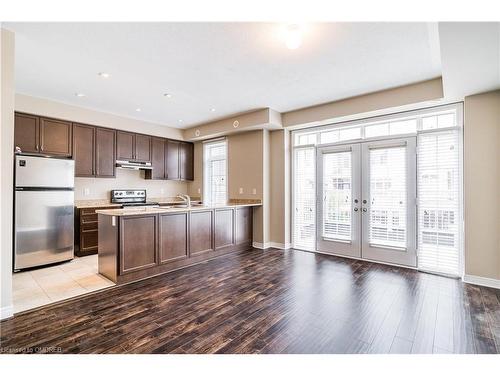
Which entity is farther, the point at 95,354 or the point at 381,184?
the point at 381,184

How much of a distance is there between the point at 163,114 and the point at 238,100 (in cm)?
193

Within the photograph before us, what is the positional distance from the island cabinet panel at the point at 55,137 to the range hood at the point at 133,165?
951 mm

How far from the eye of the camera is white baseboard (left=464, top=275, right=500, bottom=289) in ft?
10.8

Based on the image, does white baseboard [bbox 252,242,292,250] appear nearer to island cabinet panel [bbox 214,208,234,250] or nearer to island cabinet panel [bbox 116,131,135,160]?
island cabinet panel [bbox 214,208,234,250]

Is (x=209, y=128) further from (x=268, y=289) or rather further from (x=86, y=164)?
(x=268, y=289)

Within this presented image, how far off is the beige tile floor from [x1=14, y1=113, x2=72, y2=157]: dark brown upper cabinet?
2.05 metres

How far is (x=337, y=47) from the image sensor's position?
109 inches

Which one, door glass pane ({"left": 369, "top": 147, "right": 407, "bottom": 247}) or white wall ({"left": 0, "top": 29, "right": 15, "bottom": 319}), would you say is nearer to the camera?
white wall ({"left": 0, "top": 29, "right": 15, "bottom": 319})

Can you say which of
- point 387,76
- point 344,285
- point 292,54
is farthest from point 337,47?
point 344,285

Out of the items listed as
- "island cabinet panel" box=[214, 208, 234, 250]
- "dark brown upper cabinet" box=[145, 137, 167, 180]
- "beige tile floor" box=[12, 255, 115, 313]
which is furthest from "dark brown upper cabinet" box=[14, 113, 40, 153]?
"island cabinet panel" box=[214, 208, 234, 250]

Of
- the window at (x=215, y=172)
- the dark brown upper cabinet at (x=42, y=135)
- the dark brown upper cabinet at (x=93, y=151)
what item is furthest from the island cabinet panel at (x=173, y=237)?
the dark brown upper cabinet at (x=42, y=135)
